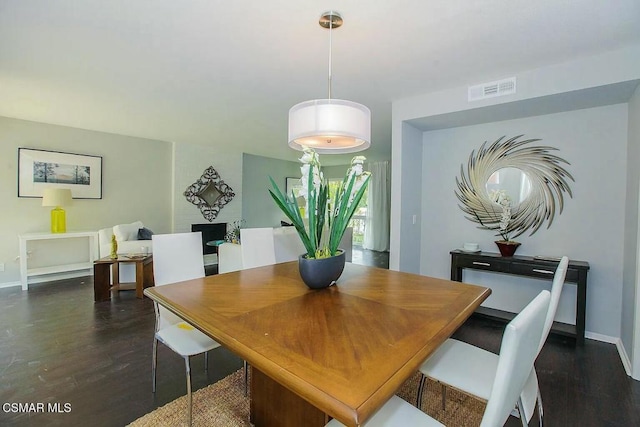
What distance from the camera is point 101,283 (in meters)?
3.69

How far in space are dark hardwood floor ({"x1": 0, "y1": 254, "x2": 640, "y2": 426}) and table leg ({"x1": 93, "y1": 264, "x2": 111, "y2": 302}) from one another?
40 centimetres

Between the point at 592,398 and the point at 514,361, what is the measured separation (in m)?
1.84

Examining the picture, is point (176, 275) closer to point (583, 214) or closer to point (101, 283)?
point (101, 283)

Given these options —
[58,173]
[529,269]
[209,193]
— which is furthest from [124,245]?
[529,269]

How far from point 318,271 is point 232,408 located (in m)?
1.03

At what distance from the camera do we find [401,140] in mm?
3266

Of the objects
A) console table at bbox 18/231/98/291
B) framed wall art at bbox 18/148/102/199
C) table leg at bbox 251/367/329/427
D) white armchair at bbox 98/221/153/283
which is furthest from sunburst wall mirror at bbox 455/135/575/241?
framed wall art at bbox 18/148/102/199

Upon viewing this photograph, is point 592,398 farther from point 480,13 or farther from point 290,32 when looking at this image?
point 290,32

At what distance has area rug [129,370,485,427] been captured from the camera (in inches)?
65.5

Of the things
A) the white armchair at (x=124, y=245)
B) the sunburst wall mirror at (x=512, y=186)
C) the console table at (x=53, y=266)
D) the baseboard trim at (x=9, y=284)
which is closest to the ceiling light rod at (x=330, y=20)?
the sunburst wall mirror at (x=512, y=186)

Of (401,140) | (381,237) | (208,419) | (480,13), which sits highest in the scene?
(480,13)

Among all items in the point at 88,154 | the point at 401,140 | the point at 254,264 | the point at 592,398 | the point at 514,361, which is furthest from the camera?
the point at 88,154

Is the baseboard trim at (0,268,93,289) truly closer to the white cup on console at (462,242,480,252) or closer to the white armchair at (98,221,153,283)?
the white armchair at (98,221,153,283)

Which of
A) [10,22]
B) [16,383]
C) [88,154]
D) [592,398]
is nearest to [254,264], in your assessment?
[16,383]
